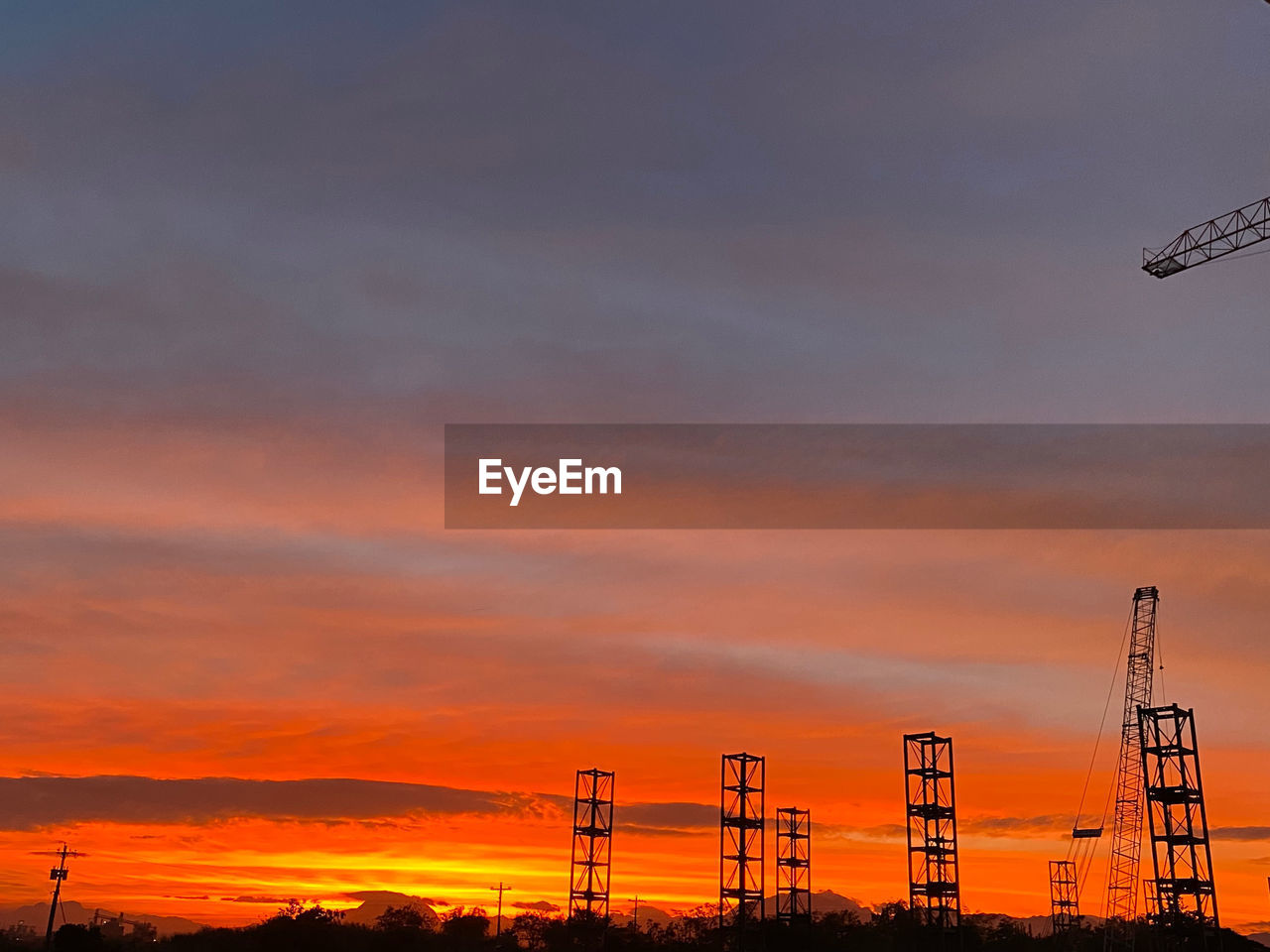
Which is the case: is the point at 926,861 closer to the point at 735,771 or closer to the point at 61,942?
the point at 735,771

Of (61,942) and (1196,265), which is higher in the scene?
(1196,265)

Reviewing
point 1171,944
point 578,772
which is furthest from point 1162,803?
point 578,772

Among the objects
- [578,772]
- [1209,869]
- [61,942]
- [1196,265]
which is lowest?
[61,942]

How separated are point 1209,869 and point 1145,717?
1814 centimetres

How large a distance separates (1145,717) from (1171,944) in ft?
91.1

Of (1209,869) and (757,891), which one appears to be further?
(757,891)

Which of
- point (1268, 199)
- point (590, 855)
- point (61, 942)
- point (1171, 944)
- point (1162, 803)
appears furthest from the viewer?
point (61, 942)

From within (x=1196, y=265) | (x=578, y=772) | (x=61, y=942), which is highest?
(x=1196, y=265)

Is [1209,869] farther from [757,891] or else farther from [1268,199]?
[1268,199]

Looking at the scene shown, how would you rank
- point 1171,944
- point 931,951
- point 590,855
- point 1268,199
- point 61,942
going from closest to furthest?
1. point 1268,199
2. point 1171,944
3. point 590,855
4. point 931,951
5. point 61,942

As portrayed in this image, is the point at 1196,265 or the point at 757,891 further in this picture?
the point at 757,891

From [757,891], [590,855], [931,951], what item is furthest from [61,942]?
[931,951]

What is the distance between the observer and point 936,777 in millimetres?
163125

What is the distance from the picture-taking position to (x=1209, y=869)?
141 meters
